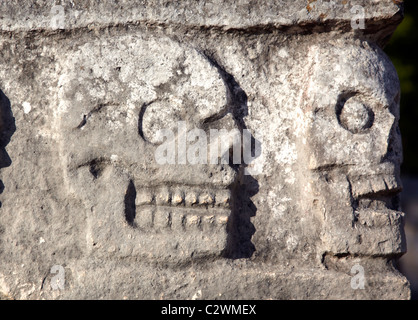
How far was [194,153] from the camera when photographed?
1.88 m

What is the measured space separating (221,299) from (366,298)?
512 mm

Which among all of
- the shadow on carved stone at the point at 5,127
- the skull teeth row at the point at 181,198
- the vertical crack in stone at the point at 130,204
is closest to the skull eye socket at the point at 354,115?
the skull teeth row at the point at 181,198

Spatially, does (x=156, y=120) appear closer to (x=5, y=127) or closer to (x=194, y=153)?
(x=194, y=153)

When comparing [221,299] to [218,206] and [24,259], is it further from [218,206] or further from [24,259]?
[24,259]

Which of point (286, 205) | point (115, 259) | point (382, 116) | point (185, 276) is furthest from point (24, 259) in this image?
point (382, 116)

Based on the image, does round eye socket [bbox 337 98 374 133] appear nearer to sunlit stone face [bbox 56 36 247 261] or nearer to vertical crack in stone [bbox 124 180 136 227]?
sunlit stone face [bbox 56 36 247 261]

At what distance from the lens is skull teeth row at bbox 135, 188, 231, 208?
6.11 ft

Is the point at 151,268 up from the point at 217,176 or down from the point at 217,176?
down

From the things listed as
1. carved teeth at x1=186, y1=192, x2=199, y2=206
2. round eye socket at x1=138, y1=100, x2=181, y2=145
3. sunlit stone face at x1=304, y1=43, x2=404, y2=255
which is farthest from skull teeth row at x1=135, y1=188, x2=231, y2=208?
sunlit stone face at x1=304, y1=43, x2=404, y2=255

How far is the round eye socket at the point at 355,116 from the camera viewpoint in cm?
194

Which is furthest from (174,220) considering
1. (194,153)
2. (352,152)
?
(352,152)

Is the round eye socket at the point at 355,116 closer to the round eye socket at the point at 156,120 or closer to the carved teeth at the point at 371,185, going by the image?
the carved teeth at the point at 371,185

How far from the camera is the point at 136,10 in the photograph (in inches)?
75.5

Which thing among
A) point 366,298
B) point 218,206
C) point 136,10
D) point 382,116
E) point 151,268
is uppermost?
point 136,10
